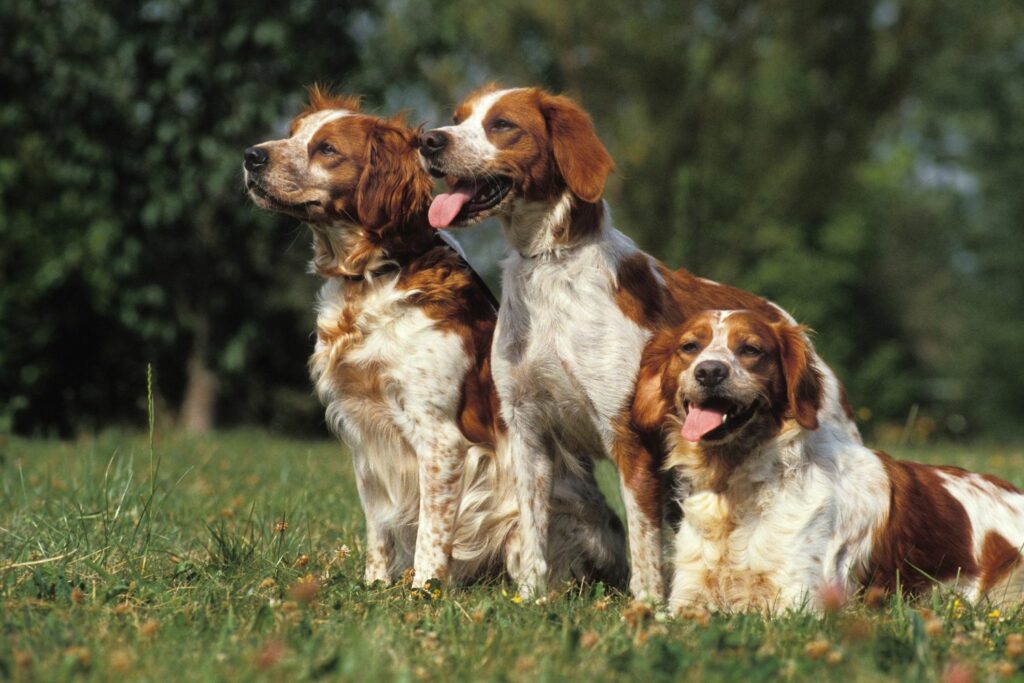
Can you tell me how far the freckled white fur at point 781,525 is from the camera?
4.23m

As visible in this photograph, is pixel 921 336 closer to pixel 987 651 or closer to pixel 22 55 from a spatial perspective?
pixel 22 55

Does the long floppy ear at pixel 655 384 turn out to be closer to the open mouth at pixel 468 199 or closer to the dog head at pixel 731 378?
the dog head at pixel 731 378

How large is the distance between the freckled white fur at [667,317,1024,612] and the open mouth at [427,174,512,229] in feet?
3.14

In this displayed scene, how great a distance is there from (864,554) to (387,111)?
35.9 ft

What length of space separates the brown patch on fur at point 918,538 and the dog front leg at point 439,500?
1.57 meters

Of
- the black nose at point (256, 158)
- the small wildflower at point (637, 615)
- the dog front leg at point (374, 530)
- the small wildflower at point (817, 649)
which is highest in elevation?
the black nose at point (256, 158)

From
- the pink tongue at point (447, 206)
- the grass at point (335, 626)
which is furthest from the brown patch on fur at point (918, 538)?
the pink tongue at point (447, 206)

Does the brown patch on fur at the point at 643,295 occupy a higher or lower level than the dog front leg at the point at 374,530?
higher

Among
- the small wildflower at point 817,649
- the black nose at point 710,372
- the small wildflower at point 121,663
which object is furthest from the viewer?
the black nose at point 710,372

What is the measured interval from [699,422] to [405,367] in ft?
3.92

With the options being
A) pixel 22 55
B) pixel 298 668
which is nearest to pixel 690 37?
pixel 22 55

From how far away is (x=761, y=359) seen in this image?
4.29m

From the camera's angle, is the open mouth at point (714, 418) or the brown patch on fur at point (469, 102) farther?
the brown patch on fur at point (469, 102)

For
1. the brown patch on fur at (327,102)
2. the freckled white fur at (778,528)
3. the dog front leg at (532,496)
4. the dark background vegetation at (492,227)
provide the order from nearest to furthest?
the freckled white fur at (778,528) < the dog front leg at (532,496) < the brown patch on fur at (327,102) < the dark background vegetation at (492,227)
